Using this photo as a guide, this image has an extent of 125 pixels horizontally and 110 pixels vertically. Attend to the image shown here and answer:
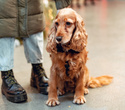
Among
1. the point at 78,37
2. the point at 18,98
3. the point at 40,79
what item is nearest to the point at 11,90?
the point at 18,98

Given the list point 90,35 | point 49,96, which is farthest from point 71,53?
point 90,35

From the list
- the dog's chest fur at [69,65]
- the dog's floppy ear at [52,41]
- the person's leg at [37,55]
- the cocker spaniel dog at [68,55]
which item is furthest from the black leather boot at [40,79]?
the dog's floppy ear at [52,41]

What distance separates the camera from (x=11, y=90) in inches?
79.0

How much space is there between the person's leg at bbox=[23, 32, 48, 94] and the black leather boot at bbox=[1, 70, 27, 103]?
0.21m

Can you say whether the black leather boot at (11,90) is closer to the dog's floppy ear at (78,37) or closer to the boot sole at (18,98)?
the boot sole at (18,98)

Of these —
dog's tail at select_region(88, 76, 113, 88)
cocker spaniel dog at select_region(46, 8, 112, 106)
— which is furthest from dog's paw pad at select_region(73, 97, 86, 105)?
dog's tail at select_region(88, 76, 113, 88)

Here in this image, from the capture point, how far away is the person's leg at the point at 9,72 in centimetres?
196

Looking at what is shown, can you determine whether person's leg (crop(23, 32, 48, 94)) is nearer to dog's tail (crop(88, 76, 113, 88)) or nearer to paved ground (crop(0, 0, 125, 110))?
paved ground (crop(0, 0, 125, 110))

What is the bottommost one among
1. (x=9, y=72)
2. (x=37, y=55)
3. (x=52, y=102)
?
(x=52, y=102)

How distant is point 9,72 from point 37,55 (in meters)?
0.29

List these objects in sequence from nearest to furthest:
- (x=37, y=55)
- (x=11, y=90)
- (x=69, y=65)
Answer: (x=69, y=65), (x=11, y=90), (x=37, y=55)

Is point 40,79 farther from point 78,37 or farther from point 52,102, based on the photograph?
point 78,37

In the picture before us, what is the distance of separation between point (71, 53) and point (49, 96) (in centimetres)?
40

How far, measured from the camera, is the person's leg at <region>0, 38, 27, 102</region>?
196 cm
